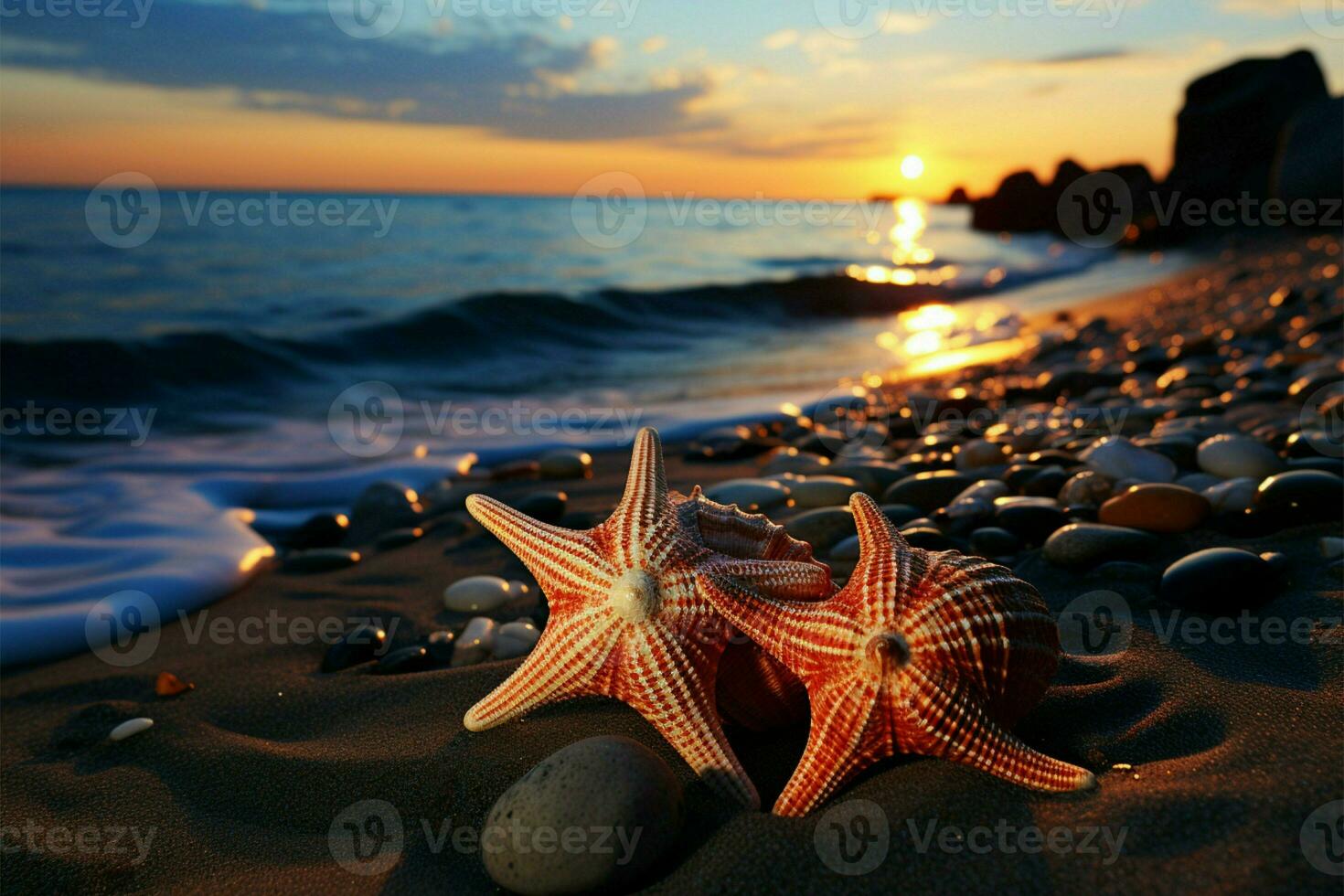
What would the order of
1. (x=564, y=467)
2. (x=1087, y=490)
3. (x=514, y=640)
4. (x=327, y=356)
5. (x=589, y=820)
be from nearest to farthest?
(x=589, y=820)
(x=514, y=640)
(x=1087, y=490)
(x=564, y=467)
(x=327, y=356)

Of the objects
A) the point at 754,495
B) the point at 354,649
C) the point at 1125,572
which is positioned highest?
the point at 754,495

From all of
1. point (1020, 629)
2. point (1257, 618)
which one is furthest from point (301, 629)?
point (1257, 618)

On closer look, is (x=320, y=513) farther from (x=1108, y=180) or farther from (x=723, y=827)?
(x=1108, y=180)

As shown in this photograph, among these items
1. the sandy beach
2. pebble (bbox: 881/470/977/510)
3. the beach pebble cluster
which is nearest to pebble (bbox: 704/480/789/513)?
the beach pebble cluster

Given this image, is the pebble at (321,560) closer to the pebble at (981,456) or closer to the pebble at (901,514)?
the pebble at (901,514)

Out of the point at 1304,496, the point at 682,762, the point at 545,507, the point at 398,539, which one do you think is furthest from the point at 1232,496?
the point at 398,539

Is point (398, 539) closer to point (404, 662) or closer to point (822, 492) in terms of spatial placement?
point (404, 662)

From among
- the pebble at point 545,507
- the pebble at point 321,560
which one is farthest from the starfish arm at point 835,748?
the pebble at point 321,560
